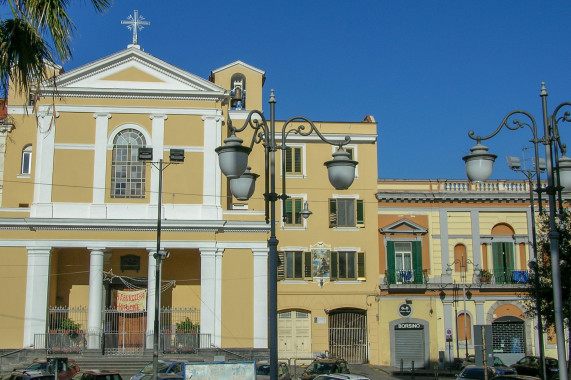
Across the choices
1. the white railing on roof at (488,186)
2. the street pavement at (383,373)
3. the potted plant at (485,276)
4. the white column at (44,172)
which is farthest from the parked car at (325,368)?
the white railing on roof at (488,186)

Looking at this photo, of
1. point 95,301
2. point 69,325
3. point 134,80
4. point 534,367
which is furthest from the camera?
point 134,80

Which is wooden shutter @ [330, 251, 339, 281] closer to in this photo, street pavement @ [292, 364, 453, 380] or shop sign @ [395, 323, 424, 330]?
shop sign @ [395, 323, 424, 330]

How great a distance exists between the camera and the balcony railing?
1754 inches

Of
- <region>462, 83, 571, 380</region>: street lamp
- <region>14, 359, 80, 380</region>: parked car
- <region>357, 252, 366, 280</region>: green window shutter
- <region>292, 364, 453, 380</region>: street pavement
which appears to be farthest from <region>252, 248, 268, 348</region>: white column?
<region>462, 83, 571, 380</region>: street lamp

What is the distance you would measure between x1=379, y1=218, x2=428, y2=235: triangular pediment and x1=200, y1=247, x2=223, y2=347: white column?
11.0m

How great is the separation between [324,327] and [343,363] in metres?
11.0

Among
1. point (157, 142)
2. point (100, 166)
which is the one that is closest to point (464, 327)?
point (157, 142)

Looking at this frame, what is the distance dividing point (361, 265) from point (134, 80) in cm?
1650

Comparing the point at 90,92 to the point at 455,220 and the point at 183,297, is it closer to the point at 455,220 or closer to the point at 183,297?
the point at 183,297

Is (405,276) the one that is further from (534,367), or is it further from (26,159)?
(26,159)

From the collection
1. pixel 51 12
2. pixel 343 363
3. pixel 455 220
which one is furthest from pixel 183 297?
pixel 51 12

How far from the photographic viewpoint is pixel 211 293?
38.8 m

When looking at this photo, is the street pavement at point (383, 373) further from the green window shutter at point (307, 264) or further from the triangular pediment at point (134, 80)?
the triangular pediment at point (134, 80)

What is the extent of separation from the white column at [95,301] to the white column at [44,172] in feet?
11.6
